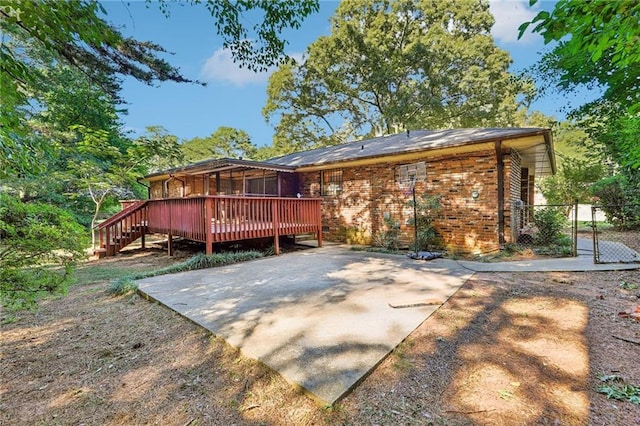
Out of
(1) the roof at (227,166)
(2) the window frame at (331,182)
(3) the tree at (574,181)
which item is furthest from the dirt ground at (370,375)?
(3) the tree at (574,181)

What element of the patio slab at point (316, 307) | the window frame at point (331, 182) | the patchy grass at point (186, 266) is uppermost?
the window frame at point (331, 182)

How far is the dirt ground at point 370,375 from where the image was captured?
1808 mm

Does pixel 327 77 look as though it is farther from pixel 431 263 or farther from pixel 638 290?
pixel 638 290

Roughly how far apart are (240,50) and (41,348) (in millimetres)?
4258

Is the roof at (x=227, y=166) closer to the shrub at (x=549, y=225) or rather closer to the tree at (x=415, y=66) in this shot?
the shrub at (x=549, y=225)

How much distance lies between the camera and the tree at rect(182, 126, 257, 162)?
31.4 meters

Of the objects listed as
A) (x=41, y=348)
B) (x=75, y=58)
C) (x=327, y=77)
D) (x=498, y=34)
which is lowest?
(x=41, y=348)

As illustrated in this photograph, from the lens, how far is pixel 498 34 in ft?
64.1

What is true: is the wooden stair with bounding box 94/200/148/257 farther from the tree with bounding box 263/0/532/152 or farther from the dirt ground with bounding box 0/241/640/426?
the tree with bounding box 263/0/532/152

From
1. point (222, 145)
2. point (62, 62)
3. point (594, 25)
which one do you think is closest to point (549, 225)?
point (594, 25)

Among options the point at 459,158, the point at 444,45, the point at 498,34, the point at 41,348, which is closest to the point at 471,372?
the point at 41,348

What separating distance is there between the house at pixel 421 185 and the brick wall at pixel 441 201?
0.9 inches

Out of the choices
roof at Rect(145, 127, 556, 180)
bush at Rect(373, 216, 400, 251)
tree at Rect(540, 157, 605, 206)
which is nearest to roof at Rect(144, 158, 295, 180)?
roof at Rect(145, 127, 556, 180)

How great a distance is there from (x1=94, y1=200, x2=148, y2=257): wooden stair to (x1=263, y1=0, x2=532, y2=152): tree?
16.3 meters
